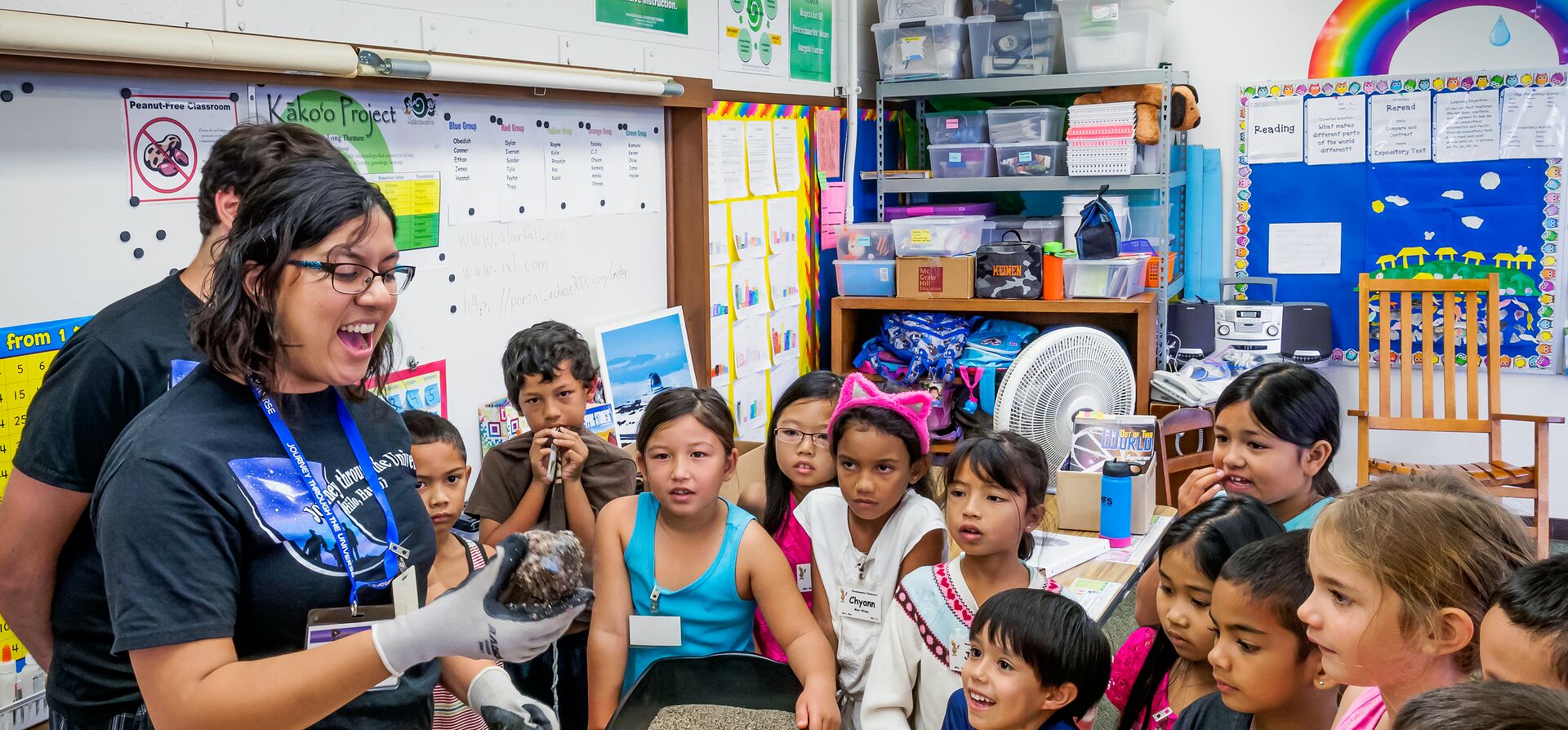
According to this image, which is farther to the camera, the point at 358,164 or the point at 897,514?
the point at 358,164

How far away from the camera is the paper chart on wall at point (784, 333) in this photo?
4.21m

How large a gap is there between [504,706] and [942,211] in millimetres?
3544

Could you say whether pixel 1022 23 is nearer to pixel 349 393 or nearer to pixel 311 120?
pixel 311 120

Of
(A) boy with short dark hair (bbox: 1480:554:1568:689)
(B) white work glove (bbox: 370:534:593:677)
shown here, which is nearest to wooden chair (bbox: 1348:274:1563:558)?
(A) boy with short dark hair (bbox: 1480:554:1568:689)

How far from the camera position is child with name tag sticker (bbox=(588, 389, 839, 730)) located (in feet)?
6.46

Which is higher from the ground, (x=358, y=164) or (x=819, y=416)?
(x=358, y=164)

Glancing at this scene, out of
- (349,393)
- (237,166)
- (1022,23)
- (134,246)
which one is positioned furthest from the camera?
(1022,23)

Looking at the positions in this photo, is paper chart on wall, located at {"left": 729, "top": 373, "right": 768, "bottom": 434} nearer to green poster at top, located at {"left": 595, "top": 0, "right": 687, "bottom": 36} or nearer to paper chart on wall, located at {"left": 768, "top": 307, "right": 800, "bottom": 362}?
paper chart on wall, located at {"left": 768, "top": 307, "right": 800, "bottom": 362}

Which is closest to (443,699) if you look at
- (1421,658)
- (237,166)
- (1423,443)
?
(237,166)

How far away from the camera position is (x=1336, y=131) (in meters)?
4.83

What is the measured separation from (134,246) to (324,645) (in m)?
1.19

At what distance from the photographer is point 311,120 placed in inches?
89.2

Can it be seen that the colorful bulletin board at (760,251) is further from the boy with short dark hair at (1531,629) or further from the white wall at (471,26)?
the boy with short dark hair at (1531,629)

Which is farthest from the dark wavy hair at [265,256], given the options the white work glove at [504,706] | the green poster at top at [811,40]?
the green poster at top at [811,40]
